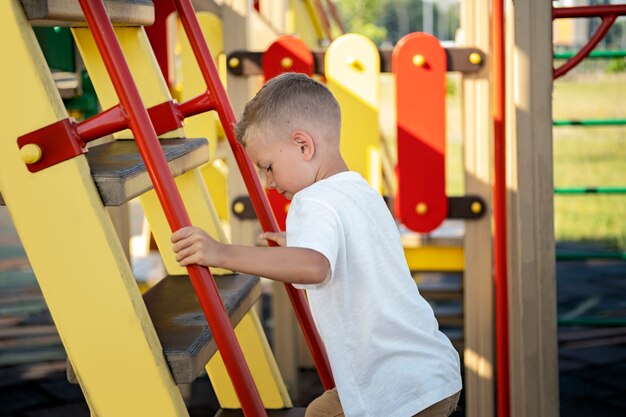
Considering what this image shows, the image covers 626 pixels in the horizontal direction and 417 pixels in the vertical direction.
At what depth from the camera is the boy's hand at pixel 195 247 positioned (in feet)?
5.10

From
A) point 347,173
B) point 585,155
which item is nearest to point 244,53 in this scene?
point 347,173

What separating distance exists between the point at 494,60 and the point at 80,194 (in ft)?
5.29

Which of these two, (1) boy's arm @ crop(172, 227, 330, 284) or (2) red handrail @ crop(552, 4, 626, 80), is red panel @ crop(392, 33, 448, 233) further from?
(1) boy's arm @ crop(172, 227, 330, 284)

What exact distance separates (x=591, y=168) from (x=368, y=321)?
335 inches

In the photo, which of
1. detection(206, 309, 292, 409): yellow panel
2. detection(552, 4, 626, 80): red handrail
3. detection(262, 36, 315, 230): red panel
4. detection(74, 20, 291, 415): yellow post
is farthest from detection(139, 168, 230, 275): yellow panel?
detection(262, 36, 315, 230): red panel

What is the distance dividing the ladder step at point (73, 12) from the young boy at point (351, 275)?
0.34m

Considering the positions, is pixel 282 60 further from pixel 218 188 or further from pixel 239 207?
pixel 218 188

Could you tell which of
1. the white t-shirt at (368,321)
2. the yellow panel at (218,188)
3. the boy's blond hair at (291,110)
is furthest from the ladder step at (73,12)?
the yellow panel at (218,188)

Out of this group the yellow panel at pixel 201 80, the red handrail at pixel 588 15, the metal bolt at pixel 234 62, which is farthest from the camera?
the yellow panel at pixel 201 80

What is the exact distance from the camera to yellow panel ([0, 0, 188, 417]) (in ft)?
Result: 5.10

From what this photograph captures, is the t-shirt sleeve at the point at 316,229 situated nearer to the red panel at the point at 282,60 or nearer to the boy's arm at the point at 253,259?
the boy's arm at the point at 253,259

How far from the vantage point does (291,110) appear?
169cm

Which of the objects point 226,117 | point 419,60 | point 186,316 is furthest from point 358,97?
point 186,316

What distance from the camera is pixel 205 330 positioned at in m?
1.76
